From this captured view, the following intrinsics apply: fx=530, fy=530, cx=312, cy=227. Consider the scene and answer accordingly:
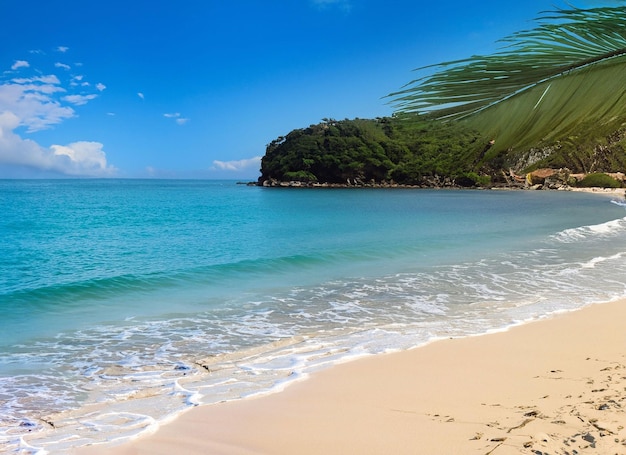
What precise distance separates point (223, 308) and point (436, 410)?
5386mm

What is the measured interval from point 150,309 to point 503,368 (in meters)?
6.01

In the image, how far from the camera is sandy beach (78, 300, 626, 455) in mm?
3539

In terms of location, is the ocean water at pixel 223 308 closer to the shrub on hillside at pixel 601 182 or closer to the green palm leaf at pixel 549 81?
the green palm leaf at pixel 549 81

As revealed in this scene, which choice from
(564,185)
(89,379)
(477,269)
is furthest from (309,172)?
(89,379)

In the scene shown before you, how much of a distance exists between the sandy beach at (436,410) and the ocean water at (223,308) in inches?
15.1

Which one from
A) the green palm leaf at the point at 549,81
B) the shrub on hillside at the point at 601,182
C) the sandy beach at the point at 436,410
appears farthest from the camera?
the shrub on hillside at the point at 601,182

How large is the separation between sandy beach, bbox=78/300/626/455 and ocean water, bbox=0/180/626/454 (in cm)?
38

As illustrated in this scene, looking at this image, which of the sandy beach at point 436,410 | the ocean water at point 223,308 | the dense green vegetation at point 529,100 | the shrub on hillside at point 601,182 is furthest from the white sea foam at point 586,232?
the shrub on hillside at point 601,182

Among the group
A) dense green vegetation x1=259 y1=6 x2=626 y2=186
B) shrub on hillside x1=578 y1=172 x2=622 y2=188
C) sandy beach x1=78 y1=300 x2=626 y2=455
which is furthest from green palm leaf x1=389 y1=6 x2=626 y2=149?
shrub on hillside x1=578 y1=172 x2=622 y2=188

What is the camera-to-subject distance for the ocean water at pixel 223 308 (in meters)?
4.89

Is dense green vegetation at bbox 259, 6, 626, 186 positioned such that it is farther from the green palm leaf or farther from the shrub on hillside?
the shrub on hillside

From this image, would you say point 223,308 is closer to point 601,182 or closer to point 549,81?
point 549,81

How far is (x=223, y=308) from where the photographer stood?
8969 millimetres

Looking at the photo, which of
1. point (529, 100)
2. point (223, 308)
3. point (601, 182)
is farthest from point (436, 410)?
point (601, 182)
